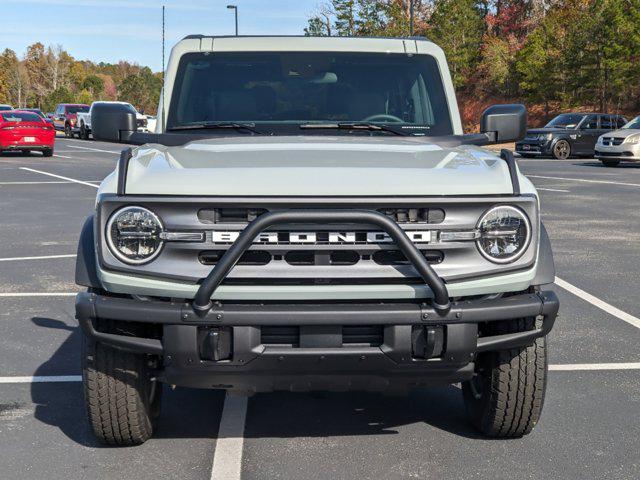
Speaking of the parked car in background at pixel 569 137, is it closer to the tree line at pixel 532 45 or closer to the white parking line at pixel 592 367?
the tree line at pixel 532 45

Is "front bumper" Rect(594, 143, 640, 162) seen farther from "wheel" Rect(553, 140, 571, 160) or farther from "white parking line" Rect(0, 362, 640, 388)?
"white parking line" Rect(0, 362, 640, 388)

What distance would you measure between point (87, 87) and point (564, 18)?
91359 mm

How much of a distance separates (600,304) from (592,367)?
2148 millimetres

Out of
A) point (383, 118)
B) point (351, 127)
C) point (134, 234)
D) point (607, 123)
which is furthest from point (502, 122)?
point (607, 123)

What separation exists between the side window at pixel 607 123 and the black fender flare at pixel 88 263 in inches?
1229

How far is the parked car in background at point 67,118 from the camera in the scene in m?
53.5

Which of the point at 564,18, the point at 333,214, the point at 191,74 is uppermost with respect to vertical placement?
the point at 564,18

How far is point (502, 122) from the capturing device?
217 inches

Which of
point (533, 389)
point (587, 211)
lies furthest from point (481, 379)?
point (587, 211)

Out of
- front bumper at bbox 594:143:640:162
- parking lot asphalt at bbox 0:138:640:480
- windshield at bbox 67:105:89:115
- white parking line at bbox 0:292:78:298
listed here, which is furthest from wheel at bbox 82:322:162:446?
windshield at bbox 67:105:89:115

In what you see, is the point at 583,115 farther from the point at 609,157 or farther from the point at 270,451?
the point at 270,451

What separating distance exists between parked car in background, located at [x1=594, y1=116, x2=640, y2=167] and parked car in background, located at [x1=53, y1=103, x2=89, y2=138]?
108 feet

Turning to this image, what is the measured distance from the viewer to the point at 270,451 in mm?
4523

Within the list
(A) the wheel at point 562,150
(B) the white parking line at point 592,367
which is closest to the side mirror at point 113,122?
(B) the white parking line at point 592,367
